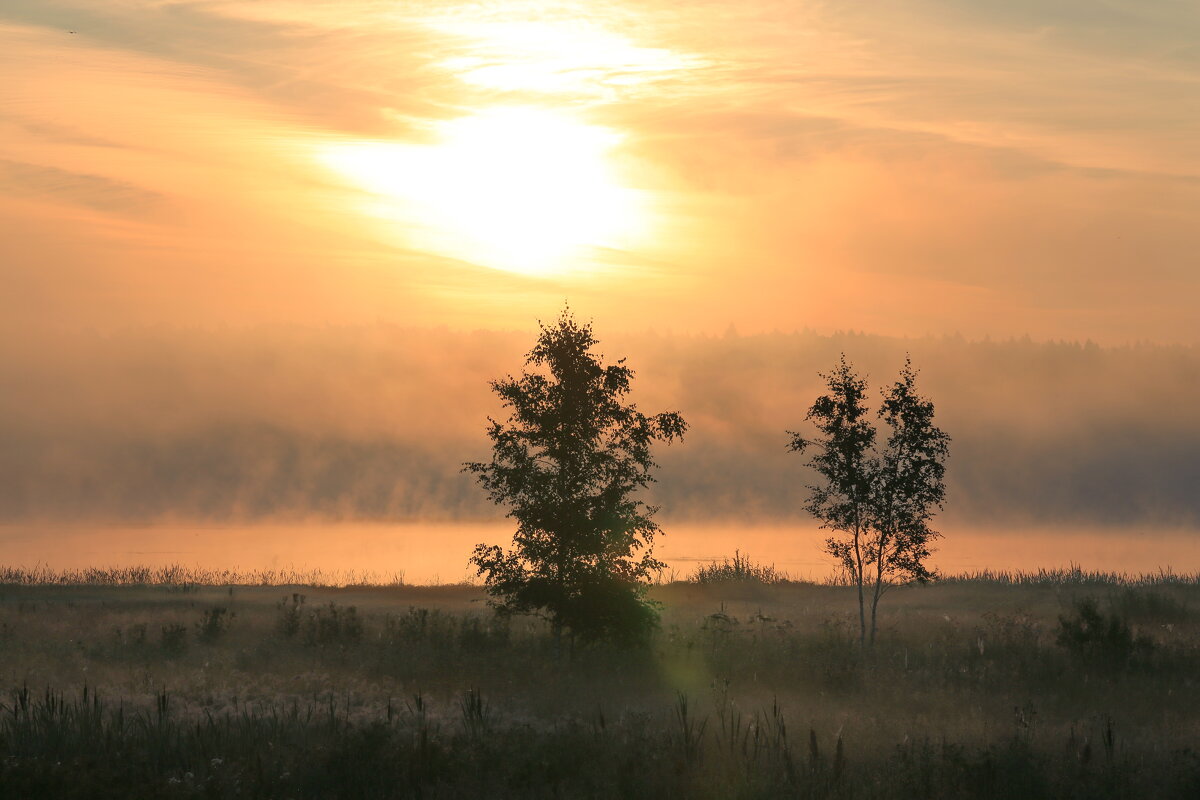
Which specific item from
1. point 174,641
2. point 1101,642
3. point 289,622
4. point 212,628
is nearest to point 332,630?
point 289,622

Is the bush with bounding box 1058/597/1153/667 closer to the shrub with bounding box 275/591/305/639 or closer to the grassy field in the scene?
the grassy field

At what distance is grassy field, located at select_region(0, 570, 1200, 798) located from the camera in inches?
717

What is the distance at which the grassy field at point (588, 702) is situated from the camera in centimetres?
1820

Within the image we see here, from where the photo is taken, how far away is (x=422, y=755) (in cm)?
1847

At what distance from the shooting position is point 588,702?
1037 inches

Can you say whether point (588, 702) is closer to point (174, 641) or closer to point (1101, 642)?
point (174, 641)

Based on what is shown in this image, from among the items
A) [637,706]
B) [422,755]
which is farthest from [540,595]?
[422,755]

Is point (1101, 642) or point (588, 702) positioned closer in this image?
point (588, 702)

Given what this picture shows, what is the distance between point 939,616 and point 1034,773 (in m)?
27.5

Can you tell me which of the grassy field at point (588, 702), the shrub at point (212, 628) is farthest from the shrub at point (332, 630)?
the shrub at point (212, 628)

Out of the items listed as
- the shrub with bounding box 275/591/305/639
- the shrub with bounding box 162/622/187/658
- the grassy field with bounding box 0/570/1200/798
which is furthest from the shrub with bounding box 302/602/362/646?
the shrub with bounding box 162/622/187/658

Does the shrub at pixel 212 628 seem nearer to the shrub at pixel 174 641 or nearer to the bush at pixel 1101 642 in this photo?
the shrub at pixel 174 641

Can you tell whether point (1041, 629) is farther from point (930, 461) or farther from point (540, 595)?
point (540, 595)

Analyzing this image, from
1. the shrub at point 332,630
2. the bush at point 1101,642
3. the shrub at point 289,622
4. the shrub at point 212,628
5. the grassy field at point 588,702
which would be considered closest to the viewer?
the grassy field at point 588,702
